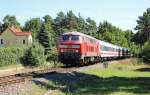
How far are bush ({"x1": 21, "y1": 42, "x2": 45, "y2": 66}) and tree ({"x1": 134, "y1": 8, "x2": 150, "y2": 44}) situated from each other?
3054 inches

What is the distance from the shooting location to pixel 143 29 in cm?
14562

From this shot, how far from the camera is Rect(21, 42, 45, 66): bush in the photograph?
62.5 m

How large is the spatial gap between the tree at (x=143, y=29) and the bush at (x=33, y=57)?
254 ft

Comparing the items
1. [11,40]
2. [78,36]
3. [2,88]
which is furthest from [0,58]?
[11,40]

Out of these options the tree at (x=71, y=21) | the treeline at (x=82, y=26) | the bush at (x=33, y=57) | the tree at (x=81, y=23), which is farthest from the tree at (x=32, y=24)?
the bush at (x=33, y=57)

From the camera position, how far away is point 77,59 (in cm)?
4503

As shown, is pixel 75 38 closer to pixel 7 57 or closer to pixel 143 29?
pixel 7 57

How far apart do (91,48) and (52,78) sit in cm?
2026

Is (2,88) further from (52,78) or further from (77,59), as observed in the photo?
(77,59)

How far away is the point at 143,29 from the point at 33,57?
87.3 meters

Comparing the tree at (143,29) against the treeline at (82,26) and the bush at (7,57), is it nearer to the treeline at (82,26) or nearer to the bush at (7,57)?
the treeline at (82,26)

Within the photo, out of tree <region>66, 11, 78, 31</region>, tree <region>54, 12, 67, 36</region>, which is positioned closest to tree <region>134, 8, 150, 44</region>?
tree <region>66, 11, 78, 31</region>

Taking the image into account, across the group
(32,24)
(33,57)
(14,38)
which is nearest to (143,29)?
(14,38)

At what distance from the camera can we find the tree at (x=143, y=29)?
14062cm
